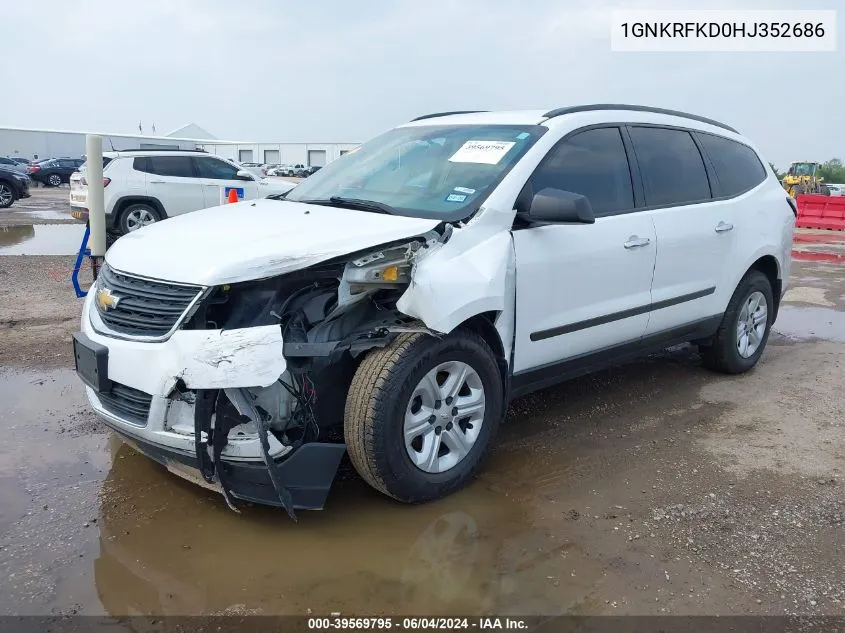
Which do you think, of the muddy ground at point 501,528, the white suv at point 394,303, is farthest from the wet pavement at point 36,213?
the white suv at point 394,303

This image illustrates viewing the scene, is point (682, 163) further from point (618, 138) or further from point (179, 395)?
point (179, 395)

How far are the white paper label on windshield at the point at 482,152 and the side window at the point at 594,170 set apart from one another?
0.72 ft

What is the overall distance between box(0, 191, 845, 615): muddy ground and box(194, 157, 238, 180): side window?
9.05 meters

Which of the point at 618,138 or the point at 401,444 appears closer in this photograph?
the point at 401,444

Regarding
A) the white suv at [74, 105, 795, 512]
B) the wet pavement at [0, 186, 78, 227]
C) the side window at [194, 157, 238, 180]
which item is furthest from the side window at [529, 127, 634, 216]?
the wet pavement at [0, 186, 78, 227]

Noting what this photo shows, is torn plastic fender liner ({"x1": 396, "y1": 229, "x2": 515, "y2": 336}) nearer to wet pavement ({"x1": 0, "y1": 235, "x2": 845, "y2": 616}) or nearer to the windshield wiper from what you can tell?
the windshield wiper

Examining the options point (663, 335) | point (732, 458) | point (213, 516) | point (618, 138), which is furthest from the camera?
point (663, 335)

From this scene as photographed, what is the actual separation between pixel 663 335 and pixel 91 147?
445cm

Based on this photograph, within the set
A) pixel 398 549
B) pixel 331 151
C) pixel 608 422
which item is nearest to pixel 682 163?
pixel 608 422

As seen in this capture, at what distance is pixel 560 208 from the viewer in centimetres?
332

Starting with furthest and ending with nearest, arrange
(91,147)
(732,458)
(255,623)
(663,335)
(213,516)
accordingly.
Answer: (91,147), (663,335), (732,458), (213,516), (255,623)

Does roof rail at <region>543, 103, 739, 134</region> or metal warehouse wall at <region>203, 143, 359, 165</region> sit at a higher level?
metal warehouse wall at <region>203, 143, 359, 165</region>

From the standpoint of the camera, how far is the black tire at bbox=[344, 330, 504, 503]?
9.53ft

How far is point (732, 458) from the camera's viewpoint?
12.7 feet
